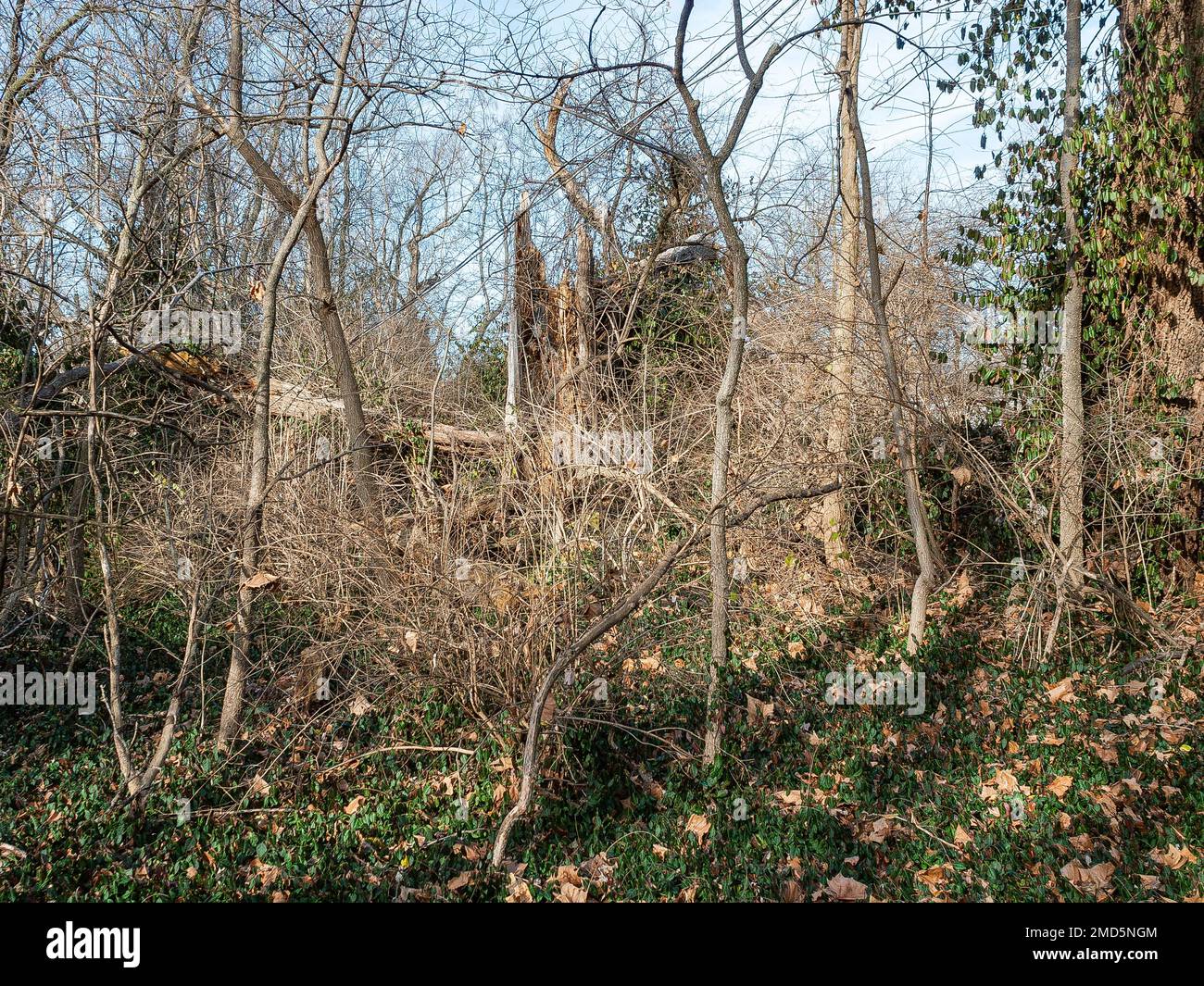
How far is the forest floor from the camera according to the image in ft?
15.6

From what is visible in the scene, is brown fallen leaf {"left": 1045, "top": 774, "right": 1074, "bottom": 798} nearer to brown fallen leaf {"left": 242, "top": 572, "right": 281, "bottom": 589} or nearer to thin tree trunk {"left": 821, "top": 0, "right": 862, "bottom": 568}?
thin tree trunk {"left": 821, "top": 0, "right": 862, "bottom": 568}

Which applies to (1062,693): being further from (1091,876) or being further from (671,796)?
(671,796)

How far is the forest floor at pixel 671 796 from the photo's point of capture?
477 centimetres

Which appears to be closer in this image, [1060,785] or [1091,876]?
[1091,876]

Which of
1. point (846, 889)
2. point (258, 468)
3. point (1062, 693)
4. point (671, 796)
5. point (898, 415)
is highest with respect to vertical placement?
point (898, 415)

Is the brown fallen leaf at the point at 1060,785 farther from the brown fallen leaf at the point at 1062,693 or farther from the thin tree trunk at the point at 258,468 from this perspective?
the thin tree trunk at the point at 258,468

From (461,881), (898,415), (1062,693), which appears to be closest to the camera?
(461,881)

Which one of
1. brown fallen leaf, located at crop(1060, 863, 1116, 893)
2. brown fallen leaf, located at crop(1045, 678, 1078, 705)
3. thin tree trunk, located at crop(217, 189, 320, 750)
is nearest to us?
brown fallen leaf, located at crop(1060, 863, 1116, 893)

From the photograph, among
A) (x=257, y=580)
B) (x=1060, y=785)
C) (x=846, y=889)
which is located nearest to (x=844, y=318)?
(x=1060, y=785)

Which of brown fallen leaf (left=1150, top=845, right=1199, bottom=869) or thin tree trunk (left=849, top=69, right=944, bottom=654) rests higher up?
thin tree trunk (left=849, top=69, right=944, bottom=654)

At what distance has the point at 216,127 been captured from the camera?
5.90m

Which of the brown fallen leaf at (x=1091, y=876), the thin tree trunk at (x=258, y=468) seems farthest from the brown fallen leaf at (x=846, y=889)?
the thin tree trunk at (x=258, y=468)

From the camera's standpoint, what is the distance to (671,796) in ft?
17.8

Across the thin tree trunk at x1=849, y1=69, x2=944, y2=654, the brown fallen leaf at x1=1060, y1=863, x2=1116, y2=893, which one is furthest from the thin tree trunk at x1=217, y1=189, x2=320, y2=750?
the brown fallen leaf at x1=1060, y1=863, x2=1116, y2=893
